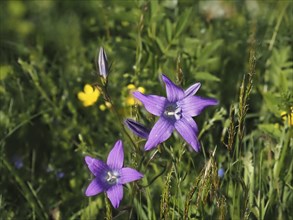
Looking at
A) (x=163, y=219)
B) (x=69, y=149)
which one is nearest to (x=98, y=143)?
(x=69, y=149)

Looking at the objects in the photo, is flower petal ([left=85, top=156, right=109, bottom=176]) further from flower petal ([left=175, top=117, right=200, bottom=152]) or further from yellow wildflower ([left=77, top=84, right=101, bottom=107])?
yellow wildflower ([left=77, top=84, right=101, bottom=107])

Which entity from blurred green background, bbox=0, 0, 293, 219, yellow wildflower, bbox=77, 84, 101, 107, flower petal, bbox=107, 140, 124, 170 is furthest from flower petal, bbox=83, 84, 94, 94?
flower petal, bbox=107, 140, 124, 170

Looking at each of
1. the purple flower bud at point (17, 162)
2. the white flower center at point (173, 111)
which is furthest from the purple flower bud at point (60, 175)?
the white flower center at point (173, 111)

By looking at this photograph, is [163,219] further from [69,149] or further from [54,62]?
[54,62]

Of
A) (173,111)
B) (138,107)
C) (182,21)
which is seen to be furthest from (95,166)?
(182,21)

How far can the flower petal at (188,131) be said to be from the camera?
187cm

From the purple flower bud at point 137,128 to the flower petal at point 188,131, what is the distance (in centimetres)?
11

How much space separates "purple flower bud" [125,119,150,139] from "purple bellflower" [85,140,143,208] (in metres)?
0.06

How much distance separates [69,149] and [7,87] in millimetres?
482

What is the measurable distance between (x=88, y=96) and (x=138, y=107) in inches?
29.5

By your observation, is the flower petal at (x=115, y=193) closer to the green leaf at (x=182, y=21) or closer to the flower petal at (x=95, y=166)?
the flower petal at (x=95, y=166)

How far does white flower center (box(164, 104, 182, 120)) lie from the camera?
1.97 metres

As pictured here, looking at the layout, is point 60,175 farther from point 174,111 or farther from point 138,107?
point 174,111

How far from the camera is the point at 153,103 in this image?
1932 millimetres
